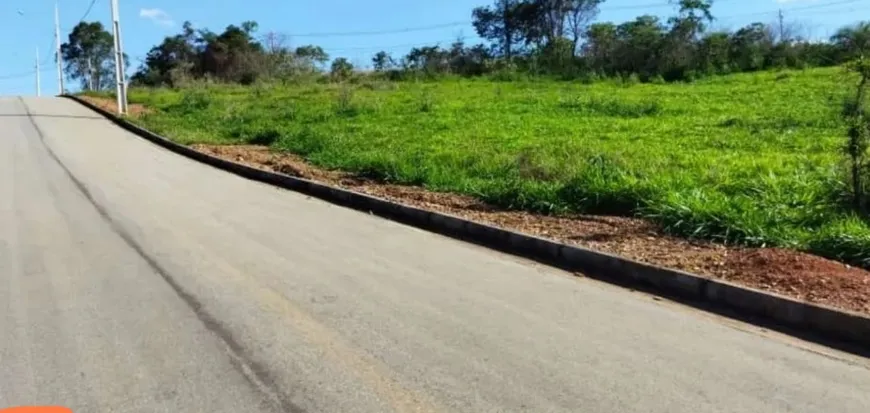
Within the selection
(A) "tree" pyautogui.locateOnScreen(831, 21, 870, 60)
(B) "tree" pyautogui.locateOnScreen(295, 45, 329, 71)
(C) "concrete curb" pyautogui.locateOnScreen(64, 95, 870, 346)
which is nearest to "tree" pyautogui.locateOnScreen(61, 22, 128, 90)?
(B) "tree" pyautogui.locateOnScreen(295, 45, 329, 71)

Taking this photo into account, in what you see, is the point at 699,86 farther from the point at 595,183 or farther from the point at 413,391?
the point at 413,391

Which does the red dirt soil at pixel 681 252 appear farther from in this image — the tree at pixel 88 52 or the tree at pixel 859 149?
the tree at pixel 88 52

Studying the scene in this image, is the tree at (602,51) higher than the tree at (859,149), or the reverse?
the tree at (602,51)

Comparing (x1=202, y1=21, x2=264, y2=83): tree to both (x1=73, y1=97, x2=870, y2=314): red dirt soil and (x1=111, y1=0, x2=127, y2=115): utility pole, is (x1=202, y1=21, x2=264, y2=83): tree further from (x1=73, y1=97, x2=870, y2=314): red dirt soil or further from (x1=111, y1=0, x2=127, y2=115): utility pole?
(x1=73, y1=97, x2=870, y2=314): red dirt soil

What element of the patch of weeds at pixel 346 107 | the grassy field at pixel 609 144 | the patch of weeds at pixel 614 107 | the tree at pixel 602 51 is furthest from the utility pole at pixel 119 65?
the tree at pixel 602 51

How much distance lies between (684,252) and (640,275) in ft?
2.25

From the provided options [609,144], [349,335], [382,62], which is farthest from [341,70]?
[349,335]

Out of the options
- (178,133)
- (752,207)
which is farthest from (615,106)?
(752,207)

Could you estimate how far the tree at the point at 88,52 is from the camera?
78.4m

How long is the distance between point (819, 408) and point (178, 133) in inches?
729

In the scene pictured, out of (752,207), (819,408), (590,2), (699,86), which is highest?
(590,2)

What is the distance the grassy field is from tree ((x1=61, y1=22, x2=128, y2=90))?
5363 cm

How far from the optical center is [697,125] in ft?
55.5

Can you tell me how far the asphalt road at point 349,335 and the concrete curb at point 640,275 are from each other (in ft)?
0.98
